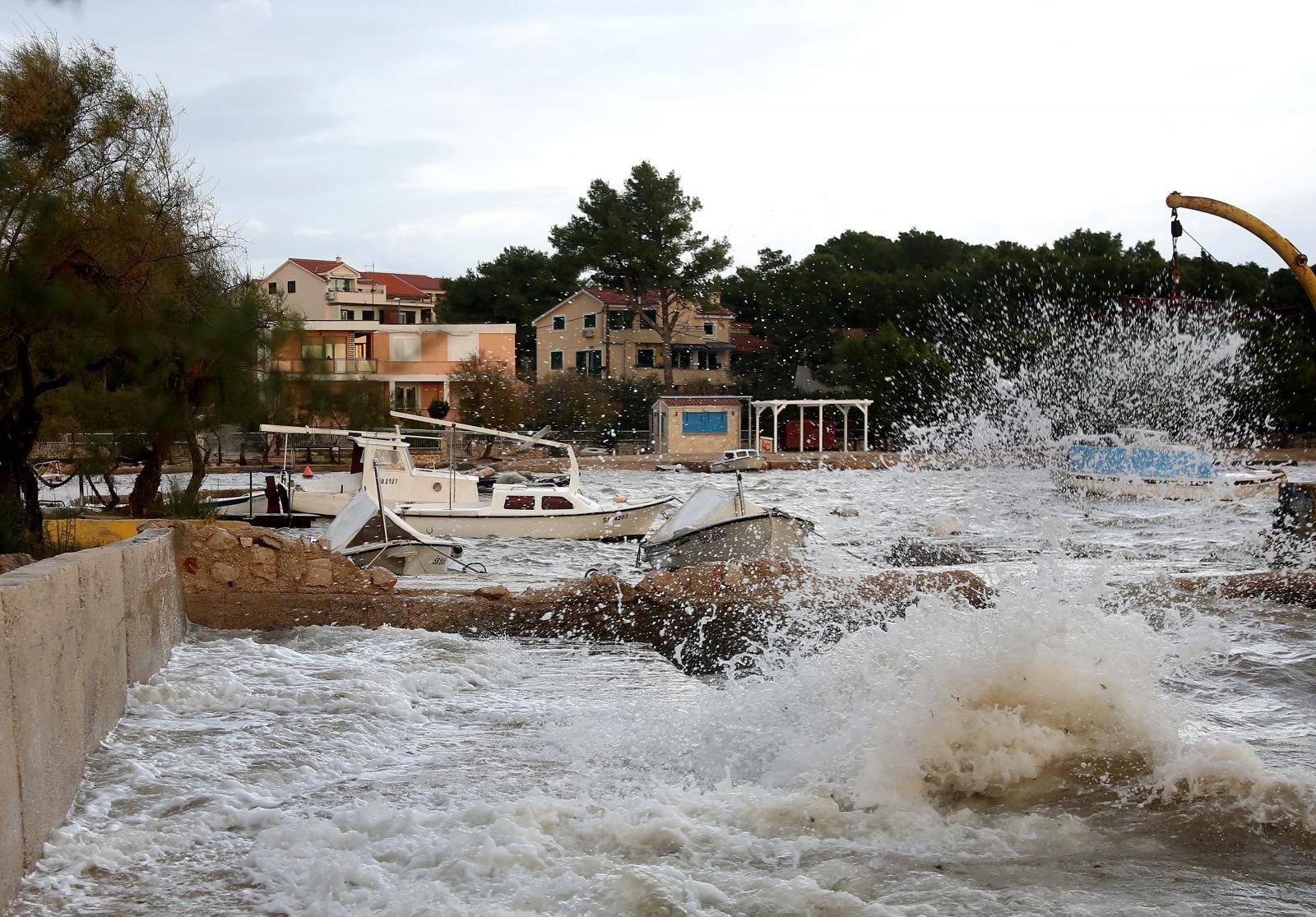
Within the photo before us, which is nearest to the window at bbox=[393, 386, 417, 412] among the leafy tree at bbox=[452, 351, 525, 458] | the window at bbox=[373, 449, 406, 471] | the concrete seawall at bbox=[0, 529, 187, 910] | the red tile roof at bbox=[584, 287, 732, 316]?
the leafy tree at bbox=[452, 351, 525, 458]

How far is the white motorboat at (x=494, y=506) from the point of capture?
2839cm

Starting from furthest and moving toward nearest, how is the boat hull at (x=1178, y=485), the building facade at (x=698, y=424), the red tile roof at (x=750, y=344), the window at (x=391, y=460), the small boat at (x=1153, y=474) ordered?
the red tile roof at (x=750, y=344) < the building facade at (x=698, y=424) < the small boat at (x=1153, y=474) < the boat hull at (x=1178, y=485) < the window at (x=391, y=460)

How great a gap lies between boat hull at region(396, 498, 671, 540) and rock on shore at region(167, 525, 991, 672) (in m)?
13.4

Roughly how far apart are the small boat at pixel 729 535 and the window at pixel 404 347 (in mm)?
50514

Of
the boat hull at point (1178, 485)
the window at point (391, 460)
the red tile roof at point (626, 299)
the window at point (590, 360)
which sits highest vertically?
the red tile roof at point (626, 299)

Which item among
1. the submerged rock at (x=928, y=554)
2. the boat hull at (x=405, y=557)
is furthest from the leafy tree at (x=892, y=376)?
the boat hull at (x=405, y=557)

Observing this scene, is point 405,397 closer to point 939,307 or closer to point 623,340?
point 623,340

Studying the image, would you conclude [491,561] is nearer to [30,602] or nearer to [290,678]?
[290,678]

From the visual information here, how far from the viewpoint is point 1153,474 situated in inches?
1542

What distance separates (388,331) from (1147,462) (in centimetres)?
4506

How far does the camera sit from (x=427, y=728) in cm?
913

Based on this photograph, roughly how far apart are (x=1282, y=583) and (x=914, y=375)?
42.4m

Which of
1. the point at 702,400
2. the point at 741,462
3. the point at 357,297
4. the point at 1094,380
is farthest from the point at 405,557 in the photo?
the point at 357,297

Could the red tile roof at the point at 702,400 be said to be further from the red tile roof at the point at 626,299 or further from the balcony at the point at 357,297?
the balcony at the point at 357,297
